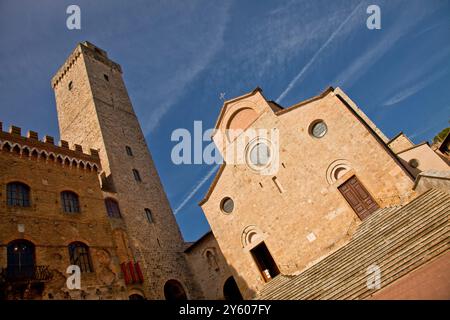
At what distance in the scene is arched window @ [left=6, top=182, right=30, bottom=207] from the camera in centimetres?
1436

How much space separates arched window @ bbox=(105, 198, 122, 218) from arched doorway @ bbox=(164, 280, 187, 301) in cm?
618

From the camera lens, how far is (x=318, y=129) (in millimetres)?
15188

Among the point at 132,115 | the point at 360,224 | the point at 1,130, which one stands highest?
the point at 132,115

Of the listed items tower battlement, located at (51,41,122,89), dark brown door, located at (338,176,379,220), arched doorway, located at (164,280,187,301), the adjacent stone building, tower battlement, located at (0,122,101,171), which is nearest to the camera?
the adjacent stone building

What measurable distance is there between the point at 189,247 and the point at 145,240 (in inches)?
151

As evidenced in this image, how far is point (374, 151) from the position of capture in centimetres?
1304

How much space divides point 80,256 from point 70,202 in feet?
11.3

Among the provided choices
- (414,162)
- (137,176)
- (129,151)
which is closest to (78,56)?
(129,151)

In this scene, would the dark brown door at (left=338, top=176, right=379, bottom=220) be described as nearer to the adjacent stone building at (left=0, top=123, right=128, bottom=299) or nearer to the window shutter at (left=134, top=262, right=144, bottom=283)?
the window shutter at (left=134, top=262, right=144, bottom=283)

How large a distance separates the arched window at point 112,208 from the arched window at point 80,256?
347cm

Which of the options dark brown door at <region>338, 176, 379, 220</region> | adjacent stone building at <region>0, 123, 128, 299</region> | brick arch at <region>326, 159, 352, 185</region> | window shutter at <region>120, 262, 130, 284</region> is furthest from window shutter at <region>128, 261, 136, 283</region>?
dark brown door at <region>338, 176, 379, 220</region>

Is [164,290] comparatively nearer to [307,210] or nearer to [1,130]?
[307,210]

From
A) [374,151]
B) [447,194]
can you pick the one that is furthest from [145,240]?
[447,194]

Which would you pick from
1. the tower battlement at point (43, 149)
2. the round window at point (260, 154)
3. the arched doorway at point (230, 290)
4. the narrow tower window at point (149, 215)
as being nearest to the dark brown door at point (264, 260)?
the arched doorway at point (230, 290)
